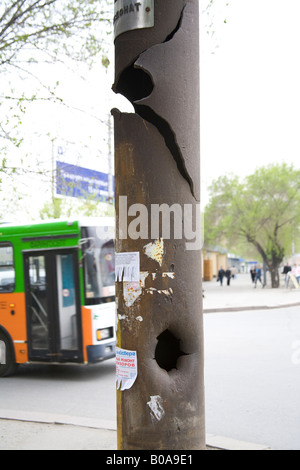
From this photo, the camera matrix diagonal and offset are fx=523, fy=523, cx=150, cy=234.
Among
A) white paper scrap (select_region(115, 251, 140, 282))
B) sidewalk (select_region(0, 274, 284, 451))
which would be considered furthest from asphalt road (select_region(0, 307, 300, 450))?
white paper scrap (select_region(115, 251, 140, 282))

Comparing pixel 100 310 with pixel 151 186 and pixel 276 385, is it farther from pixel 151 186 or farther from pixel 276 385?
pixel 151 186

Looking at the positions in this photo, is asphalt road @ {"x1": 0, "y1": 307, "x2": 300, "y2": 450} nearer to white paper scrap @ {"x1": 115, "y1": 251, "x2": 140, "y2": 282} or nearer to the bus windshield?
the bus windshield

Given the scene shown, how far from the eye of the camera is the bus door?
9.07 m

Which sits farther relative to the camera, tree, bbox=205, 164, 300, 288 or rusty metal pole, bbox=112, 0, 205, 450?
tree, bbox=205, 164, 300, 288

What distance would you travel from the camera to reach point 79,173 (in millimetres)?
8266

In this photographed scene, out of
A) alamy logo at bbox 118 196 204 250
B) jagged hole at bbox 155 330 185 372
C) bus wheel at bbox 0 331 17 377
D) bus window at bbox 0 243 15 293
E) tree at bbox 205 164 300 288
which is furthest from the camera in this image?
tree at bbox 205 164 300 288

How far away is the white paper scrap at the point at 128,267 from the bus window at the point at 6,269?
757cm

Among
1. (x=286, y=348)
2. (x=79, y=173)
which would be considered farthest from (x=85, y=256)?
(x=286, y=348)

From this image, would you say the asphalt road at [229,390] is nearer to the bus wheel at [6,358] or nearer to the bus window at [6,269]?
the bus wheel at [6,358]

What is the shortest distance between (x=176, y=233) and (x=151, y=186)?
0.25 meters

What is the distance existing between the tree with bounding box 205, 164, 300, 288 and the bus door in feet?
92.2

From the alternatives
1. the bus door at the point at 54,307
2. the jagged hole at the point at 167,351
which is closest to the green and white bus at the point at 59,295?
the bus door at the point at 54,307

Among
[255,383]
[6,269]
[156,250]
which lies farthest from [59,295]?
[156,250]

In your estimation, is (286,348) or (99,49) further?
(286,348)
